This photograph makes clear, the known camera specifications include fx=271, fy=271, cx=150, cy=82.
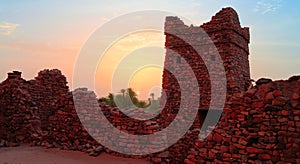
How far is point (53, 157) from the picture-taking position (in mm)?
8984

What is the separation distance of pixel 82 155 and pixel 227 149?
508 centimetres

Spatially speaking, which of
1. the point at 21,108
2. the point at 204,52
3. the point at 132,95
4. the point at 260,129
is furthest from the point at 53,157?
the point at 132,95

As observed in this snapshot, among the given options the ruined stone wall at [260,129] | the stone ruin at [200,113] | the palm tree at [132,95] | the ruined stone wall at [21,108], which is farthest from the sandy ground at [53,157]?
the palm tree at [132,95]

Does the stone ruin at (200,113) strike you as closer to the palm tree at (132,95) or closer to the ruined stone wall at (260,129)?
the ruined stone wall at (260,129)

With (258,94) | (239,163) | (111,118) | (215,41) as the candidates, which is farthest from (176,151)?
(215,41)

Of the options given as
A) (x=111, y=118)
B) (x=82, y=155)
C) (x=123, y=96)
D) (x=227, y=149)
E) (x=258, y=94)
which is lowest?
(x=82, y=155)

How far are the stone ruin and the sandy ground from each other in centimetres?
34

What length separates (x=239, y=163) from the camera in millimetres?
5965

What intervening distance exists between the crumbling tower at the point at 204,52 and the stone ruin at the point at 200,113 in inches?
1.8

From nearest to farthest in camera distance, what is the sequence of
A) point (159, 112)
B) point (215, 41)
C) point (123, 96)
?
point (215, 41) < point (159, 112) < point (123, 96)

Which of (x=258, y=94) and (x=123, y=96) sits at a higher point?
(x=123, y=96)

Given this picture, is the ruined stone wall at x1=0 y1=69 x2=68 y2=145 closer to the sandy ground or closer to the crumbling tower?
the sandy ground

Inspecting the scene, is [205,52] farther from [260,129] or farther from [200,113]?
[260,129]

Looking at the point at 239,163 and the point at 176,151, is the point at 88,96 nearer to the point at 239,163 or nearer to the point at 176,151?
the point at 176,151
